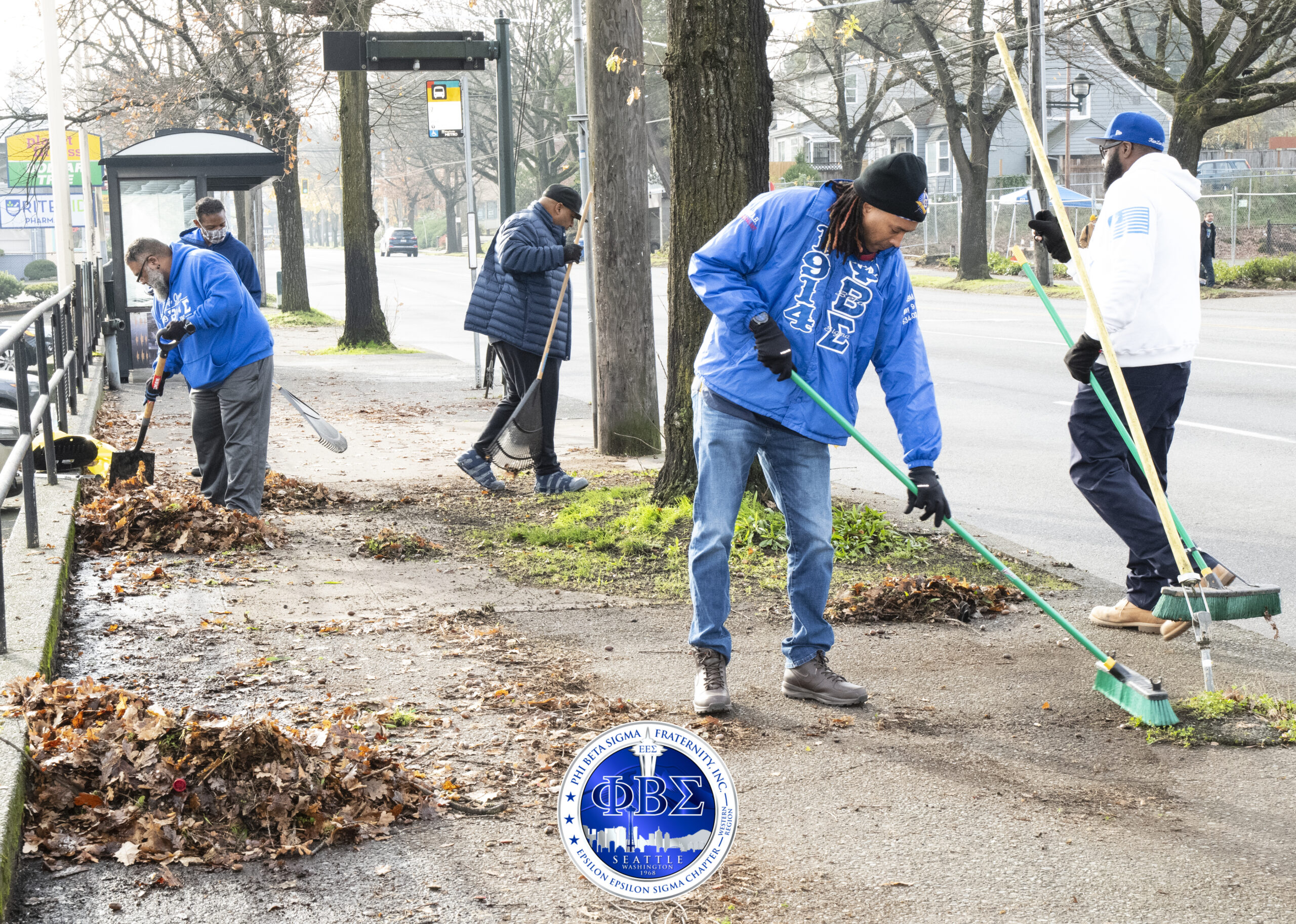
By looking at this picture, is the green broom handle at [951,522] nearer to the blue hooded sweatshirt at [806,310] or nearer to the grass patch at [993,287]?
the blue hooded sweatshirt at [806,310]

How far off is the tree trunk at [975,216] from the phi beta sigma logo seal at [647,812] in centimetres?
3422

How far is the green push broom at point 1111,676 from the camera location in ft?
13.4

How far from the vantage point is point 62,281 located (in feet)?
49.4

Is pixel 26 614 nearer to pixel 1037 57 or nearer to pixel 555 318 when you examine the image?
pixel 555 318

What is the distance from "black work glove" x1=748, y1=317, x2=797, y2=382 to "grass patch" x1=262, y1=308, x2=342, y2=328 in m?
22.8

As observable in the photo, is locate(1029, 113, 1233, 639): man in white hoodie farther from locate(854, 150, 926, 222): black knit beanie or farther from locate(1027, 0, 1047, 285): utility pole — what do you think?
locate(1027, 0, 1047, 285): utility pole

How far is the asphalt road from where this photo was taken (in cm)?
715

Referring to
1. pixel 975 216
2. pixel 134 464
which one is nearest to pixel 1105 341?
pixel 134 464

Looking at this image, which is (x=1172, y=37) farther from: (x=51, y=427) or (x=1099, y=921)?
(x=1099, y=921)

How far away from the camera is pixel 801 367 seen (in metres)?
4.26

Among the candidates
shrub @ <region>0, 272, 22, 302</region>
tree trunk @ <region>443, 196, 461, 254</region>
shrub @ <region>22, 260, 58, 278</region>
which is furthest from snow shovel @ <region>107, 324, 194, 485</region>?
tree trunk @ <region>443, 196, 461, 254</region>

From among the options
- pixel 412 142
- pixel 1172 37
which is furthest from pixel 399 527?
pixel 412 142

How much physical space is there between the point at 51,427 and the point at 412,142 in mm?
74068

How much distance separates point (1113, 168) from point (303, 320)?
23251 millimetres
